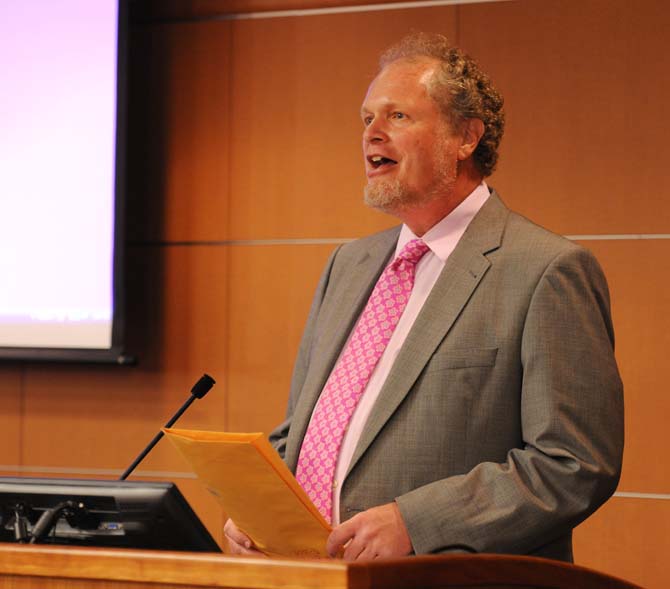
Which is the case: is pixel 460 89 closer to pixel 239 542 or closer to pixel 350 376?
pixel 350 376

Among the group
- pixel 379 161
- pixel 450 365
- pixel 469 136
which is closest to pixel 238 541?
pixel 450 365

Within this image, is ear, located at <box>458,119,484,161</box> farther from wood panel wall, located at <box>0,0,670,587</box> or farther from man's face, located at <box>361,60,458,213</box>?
wood panel wall, located at <box>0,0,670,587</box>

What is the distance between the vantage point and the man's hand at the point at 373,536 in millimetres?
1676

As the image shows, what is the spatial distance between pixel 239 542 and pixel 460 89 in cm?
110

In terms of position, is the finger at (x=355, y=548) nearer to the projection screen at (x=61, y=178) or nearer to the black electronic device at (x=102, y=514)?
the black electronic device at (x=102, y=514)

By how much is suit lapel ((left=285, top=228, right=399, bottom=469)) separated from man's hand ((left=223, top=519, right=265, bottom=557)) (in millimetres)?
229

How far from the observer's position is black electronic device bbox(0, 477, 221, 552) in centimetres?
157

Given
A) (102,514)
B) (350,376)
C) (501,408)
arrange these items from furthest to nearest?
1. (350,376)
2. (501,408)
3. (102,514)

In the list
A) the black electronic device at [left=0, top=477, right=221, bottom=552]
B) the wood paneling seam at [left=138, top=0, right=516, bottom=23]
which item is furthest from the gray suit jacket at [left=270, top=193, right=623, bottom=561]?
the wood paneling seam at [left=138, top=0, right=516, bottom=23]

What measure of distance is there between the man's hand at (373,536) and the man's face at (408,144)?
76 cm

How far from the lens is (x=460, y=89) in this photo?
2232mm

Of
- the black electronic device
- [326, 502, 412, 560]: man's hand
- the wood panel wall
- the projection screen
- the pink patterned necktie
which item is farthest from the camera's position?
the projection screen

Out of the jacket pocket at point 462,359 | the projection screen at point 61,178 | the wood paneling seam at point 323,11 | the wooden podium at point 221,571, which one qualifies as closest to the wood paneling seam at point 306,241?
the projection screen at point 61,178

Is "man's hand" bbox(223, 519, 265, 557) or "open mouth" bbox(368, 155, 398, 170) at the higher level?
"open mouth" bbox(368, 155, 398, 170)
